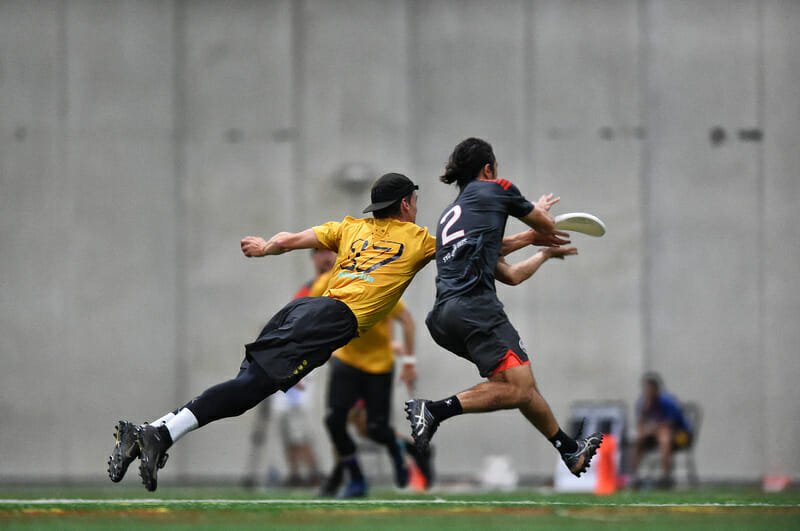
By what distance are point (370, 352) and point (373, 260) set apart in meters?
2.64

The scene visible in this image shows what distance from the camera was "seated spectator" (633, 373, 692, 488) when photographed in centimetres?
1318

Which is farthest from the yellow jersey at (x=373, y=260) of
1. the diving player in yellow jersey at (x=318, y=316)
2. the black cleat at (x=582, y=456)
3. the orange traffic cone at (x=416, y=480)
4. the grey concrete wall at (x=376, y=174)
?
the grey concrete wall at (x=376, y=174)

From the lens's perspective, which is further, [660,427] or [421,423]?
[660,427]

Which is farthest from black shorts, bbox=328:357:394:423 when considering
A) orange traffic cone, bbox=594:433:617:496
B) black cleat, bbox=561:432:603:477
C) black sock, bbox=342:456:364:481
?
orange traffic cone, bbox=594:433:617:496

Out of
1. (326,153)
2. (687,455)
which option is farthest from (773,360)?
(326,153)

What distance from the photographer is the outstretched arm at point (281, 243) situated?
6.58 metres

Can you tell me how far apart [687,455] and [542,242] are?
8.00m

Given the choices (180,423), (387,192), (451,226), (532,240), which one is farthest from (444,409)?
(180,423)

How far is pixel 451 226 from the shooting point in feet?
21.4

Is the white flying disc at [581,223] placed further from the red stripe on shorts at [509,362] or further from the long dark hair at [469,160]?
the red stripe on shorts at [509,362]

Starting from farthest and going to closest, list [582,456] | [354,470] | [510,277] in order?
[354,470] → [510,277] → [582,456]

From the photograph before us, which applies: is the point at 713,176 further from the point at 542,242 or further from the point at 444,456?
the point at 542,242

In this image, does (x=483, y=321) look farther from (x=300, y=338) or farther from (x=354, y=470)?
(x=354, y=470)

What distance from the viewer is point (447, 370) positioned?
14.3m
